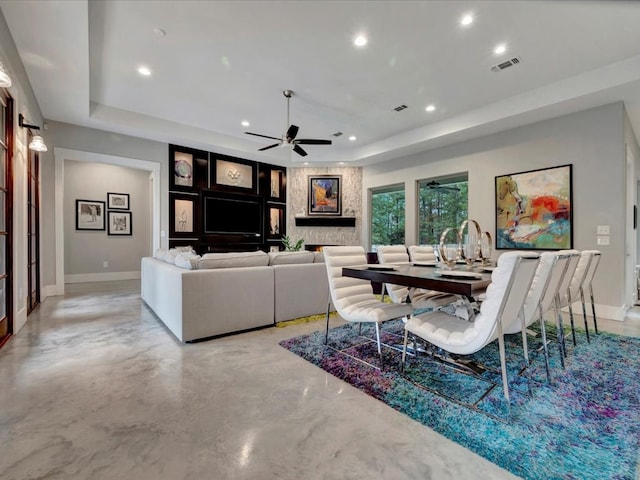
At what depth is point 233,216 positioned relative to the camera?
7.21 metres

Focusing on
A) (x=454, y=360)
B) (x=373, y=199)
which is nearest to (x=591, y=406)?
(x=454, y=360)

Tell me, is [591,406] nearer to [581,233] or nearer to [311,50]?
[581,233]

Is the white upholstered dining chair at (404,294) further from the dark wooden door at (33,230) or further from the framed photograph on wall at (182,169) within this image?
the framed photograph on wall at (182,169)

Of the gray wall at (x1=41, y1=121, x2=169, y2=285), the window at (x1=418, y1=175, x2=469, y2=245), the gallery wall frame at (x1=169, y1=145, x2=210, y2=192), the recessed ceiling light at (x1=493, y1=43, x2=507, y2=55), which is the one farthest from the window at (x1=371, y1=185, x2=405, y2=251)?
the gray wall at (x1=41, y1=121, x2=169, y2=285)

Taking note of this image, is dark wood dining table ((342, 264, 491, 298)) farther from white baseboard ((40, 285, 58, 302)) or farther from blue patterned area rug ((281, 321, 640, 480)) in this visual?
white baseboard ((40, 285, 58, 302))

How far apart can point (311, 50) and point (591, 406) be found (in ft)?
12.9

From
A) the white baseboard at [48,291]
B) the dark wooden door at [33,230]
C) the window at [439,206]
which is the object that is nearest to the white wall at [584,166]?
the window at [439,206]

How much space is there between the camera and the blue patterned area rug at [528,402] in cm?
139

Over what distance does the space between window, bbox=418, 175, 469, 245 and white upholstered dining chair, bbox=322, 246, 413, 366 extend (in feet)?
12.4

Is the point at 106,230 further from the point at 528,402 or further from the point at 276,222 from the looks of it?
the point at 528,402

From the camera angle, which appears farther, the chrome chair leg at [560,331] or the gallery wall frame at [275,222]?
the gallery wall frame at [275,222]

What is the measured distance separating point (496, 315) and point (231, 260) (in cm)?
246

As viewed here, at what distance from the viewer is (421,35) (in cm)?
313

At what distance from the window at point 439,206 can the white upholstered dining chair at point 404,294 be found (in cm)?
298
